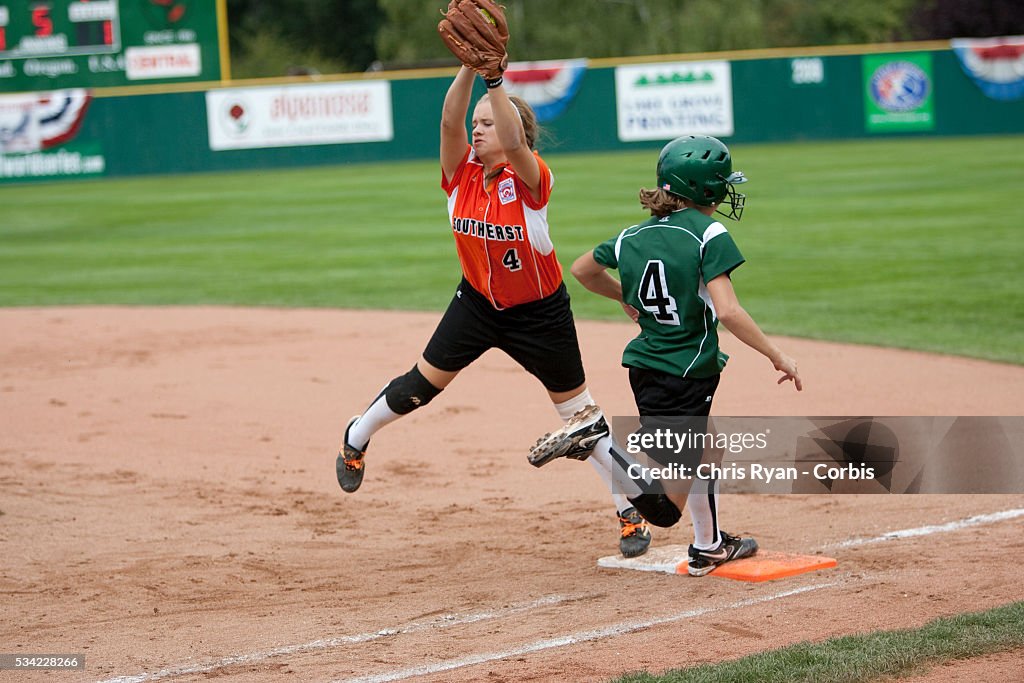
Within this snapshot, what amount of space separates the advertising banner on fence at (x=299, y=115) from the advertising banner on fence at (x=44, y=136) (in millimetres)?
2698

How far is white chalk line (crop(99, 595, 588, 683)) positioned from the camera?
4098mm

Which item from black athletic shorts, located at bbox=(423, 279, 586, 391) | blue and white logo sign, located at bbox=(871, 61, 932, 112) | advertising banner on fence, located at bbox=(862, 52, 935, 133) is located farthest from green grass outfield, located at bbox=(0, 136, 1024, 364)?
black athletic shorts, located at bbox=(423, 279, 586, 391)

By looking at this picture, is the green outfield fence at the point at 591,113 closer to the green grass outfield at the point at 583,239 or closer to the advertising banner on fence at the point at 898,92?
the advertising banner on fence at the point at 898,92

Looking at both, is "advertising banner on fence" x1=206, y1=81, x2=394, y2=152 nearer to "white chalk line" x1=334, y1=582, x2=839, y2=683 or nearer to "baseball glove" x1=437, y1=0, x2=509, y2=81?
"baseball glove" x1=437, y1=0, x2=509, y2=81

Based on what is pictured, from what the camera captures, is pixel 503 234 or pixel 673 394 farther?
pixel 503 234

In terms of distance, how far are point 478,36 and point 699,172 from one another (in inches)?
36.7

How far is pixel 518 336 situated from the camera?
509 cm

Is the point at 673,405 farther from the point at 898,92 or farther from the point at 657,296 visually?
the point at 898,92

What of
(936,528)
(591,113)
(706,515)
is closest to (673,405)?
(706,515)

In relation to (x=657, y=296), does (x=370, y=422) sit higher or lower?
lower

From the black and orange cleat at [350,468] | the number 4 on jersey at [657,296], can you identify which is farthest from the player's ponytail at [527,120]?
the black and orange cleat at [350,468]

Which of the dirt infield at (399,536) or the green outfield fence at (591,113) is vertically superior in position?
the green outfield fence at (591,113)

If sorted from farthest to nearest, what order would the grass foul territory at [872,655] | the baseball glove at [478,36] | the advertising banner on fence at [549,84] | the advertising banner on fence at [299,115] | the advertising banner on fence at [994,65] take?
the advertising banner on fence at [549,84] < the advertising banner on fence at [994,65] < the advertising banner on fence at [299,115] < the baseball glove at [478,36] < the grass foul territory at [872,655]

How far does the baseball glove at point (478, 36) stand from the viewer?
4.63m
